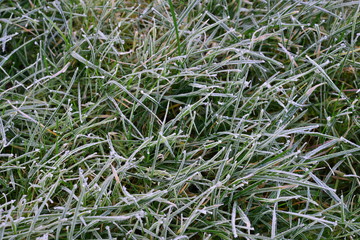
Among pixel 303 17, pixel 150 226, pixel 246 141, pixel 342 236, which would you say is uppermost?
pixel 303 17

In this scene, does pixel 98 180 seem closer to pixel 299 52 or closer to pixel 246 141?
pixel 246 141

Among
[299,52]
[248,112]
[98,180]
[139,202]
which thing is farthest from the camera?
[299,52]

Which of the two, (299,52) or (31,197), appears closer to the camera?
(31,197)

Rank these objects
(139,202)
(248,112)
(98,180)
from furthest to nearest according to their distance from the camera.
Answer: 1. (248,112)
2. (98,180)
3. (139,202)

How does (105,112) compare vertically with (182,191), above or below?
above

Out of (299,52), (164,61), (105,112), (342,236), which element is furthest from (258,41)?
(342,236)

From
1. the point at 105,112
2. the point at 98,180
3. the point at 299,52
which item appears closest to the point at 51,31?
the point at 105,112
